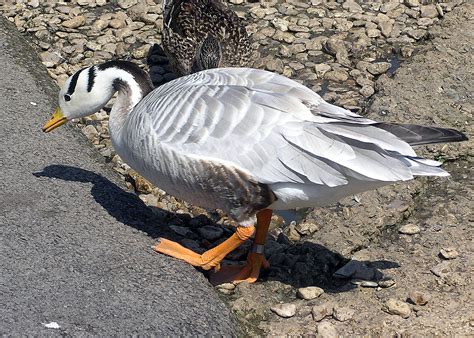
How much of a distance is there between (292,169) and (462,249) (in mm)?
1274

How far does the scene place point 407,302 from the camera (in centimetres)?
482

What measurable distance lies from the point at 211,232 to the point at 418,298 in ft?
4.52

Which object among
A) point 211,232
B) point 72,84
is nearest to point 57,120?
point 72,84

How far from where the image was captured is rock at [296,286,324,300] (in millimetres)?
4891

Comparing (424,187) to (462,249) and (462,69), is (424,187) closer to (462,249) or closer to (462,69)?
(462,249)

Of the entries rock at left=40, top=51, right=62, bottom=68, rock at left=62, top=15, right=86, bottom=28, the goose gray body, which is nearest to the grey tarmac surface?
the goose gray body

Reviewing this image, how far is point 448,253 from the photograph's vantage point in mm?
5121

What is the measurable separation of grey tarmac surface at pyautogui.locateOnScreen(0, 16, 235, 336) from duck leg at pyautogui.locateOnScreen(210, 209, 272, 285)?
0.69ft

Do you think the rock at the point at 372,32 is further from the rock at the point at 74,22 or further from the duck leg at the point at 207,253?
the duck leg at the point at 207,253

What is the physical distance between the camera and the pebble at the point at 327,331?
4.58m

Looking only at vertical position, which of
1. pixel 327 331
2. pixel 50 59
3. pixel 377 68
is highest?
pixel 377 68

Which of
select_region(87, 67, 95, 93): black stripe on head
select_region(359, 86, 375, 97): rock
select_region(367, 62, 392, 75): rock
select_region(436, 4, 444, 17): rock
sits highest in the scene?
select_region(436, 4, 444, 17): rock

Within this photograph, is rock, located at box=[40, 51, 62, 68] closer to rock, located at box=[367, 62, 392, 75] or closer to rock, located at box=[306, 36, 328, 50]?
rock, located at box=[306, 36, 328, 50]

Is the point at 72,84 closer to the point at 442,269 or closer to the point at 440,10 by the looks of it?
the point at 442,269
